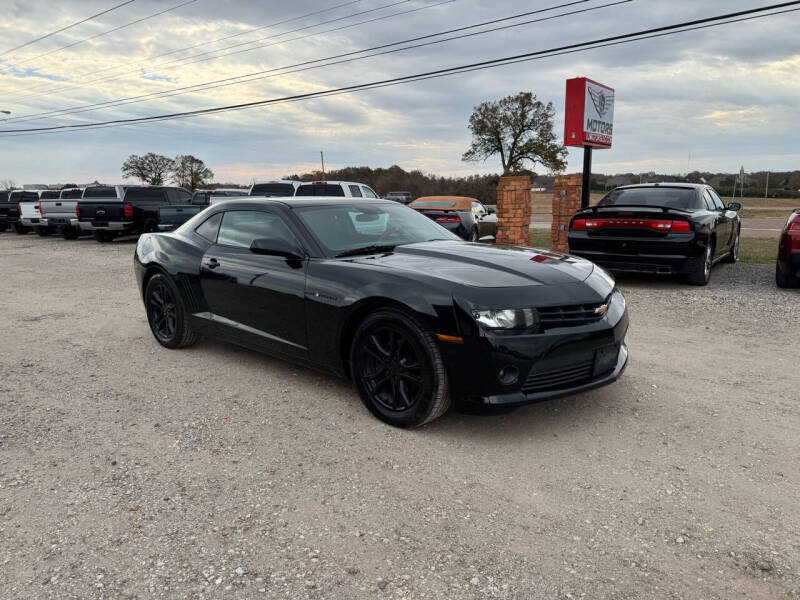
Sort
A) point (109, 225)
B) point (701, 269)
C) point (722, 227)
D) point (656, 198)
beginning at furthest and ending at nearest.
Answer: point (109, 225)
point (722, 227)
point (656, 198)
point (701, 269)

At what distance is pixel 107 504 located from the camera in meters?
2.76

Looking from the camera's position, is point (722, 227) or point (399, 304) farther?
point (722, 227)

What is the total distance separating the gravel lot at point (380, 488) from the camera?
2244 millimetres

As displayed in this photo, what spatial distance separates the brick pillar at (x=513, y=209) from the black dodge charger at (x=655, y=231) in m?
3.05

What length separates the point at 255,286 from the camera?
435cm

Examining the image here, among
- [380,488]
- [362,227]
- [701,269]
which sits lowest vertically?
[380,488]

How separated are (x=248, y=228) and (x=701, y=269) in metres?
6.74

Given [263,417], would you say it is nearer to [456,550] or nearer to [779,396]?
[456,550]

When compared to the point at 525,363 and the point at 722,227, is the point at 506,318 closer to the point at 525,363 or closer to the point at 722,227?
the point at 525,363

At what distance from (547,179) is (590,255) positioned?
5339 centimetres

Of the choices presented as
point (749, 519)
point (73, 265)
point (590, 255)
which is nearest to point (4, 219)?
point (73, 265)

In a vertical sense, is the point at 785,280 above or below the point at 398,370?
below

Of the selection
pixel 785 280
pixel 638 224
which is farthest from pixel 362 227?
pixel 785 280

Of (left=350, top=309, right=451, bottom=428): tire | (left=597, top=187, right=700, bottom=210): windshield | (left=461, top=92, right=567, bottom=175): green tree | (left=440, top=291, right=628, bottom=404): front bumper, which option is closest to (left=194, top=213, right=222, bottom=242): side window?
(left=350, top=309, right=451, bottom=428): tire
